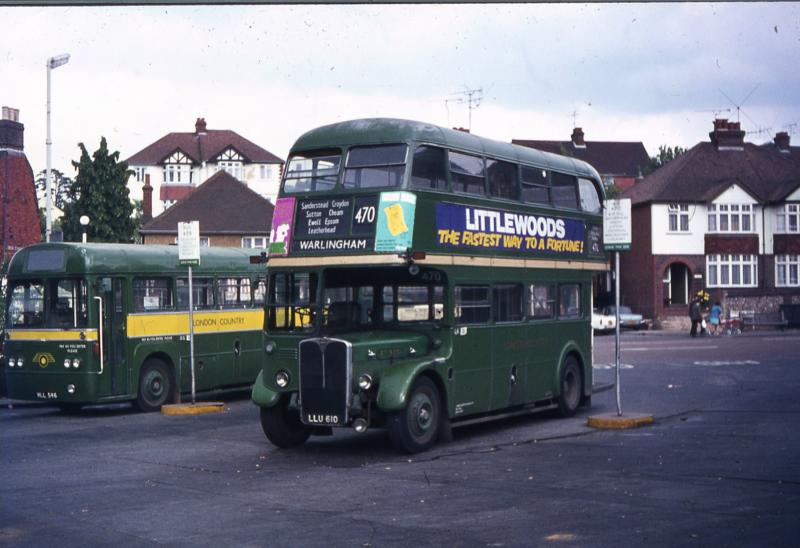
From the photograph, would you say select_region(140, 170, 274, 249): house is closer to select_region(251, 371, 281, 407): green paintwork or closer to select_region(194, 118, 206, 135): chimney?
select_region(194, 118, 206, 135): chimney

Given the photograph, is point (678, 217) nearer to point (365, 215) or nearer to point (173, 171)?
point (365, 215)

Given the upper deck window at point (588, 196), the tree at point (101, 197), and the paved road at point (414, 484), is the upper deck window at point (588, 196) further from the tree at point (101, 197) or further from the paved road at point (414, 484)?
the tree at point (101, 197)

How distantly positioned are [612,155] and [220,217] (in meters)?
63.7

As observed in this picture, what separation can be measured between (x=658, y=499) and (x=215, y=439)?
816cm

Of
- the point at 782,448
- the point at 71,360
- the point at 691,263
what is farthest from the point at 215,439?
the point at 691,263

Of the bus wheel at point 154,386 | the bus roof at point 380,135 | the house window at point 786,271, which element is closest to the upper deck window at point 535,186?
the bus roof at point 380,135

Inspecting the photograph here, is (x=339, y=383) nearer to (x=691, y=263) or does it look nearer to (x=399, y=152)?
(x=399, y=152)

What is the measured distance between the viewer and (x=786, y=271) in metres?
68.8

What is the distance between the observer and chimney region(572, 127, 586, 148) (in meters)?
123

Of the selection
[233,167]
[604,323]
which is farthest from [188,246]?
[233,167]

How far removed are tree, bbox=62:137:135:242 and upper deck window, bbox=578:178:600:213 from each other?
3943cm

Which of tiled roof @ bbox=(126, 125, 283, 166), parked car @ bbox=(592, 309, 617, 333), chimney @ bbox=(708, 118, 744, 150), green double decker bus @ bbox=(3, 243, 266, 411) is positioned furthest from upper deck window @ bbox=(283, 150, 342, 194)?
tiled roof @ bbox=(126, 125, 283, 166)

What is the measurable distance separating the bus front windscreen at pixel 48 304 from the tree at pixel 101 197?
117 ft

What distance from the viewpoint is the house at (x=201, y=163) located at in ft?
383
